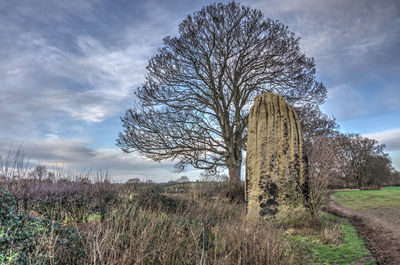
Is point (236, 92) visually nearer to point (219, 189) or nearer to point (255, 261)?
point (219, 189)

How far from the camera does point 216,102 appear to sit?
1453 cm

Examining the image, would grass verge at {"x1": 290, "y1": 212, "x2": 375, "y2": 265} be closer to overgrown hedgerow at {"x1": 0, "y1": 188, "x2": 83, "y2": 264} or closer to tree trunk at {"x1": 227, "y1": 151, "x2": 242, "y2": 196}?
overgrown hedgerow at {"x1": 0, "y1": 188, "x2": 83, "y2": 264}

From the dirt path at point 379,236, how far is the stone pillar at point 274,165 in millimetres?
1612

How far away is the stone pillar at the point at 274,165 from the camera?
21.1 ft

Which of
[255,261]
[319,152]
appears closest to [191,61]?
[319,152]

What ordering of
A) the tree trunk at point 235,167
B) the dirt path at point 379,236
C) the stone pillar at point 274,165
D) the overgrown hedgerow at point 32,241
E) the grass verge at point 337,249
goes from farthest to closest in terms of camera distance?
the tree trunk at point 235,167
the stone pillar at point 274,165
the dirt path at point 379,236
the grass verge at point 337,249
the overgrown hedgerow at point 32,241

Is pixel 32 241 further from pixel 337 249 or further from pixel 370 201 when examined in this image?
pixel 370 201

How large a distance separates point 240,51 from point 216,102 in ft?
9.26

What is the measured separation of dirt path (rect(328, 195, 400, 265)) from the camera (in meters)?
4.82

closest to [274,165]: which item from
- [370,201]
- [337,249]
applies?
[337,249]

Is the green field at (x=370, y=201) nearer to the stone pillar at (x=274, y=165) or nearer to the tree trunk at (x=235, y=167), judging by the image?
the tree trunk at (x=235, y=167)

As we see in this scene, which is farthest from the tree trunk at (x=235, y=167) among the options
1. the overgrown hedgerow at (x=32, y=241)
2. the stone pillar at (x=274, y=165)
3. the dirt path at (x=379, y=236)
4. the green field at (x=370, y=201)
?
the overgrown hedgerow at (x=32, y=241)

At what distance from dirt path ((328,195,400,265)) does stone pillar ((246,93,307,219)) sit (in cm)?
161

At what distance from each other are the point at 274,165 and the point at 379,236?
2673 millimetres
